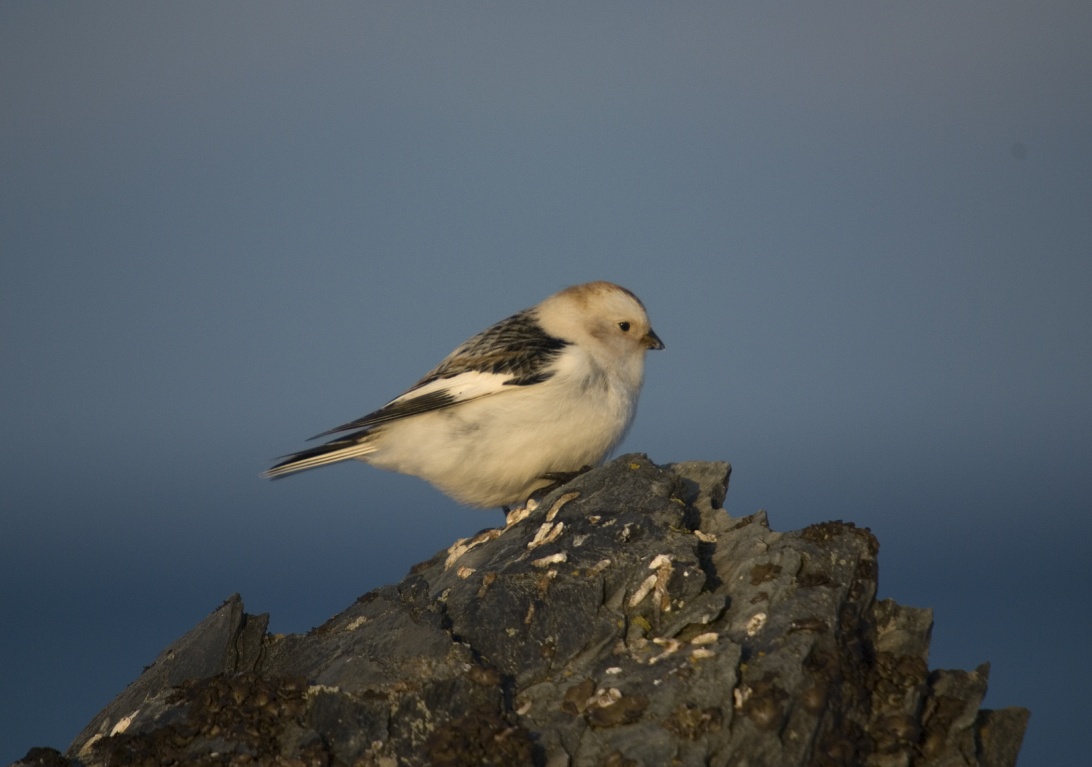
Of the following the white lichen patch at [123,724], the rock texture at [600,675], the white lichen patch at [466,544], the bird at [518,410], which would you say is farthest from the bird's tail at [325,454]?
the white lichen patch at [123,724]

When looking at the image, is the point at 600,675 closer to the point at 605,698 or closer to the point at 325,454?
the point at 605,698

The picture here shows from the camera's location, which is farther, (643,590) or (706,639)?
(643,590)

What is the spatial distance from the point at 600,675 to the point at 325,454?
11.5 ft

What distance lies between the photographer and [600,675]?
5.13 metres

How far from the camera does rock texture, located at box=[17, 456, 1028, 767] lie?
4750 mm

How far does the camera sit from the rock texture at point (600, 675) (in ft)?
15.6

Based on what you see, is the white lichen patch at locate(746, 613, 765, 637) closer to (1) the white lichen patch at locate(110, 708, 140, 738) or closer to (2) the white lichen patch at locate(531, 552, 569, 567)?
(2) the white lichen patch at locate(531, 552, 569, 567)

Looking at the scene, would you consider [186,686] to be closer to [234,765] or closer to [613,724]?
[234,765]

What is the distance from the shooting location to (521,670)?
5.21 meters

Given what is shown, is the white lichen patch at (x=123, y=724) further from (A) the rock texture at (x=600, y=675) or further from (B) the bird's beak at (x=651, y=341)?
(B) the bird's beak at (x=651, y=341)

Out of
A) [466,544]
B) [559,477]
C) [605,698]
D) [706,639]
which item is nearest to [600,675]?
[605,698]

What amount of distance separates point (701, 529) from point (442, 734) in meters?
2.17

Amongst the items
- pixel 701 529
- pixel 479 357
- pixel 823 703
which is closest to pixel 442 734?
pixel 823 703

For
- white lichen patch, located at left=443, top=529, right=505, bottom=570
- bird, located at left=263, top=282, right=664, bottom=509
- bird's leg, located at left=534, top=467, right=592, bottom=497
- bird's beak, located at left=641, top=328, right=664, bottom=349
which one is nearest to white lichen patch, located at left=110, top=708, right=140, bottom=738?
white lichen patch, located at left=443, top=529, right=505, bottom=570
